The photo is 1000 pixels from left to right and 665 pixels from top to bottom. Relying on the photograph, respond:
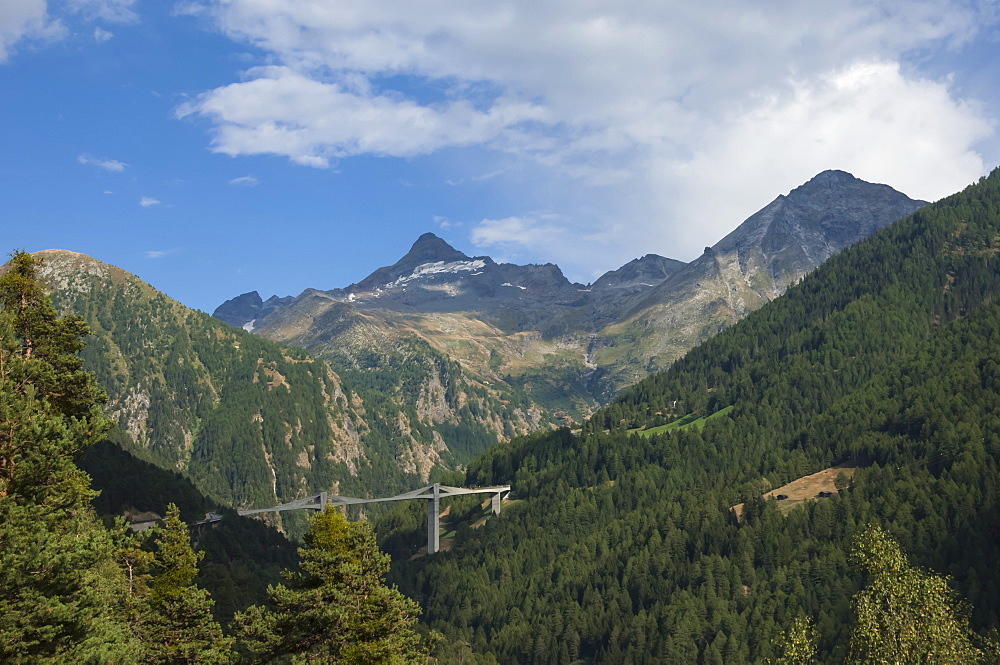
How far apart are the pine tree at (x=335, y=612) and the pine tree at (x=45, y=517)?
673 centimetres

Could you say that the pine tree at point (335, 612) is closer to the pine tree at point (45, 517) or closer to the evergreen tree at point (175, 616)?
the evergreen tree at point (175, 616)

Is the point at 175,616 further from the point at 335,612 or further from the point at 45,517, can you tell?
the point at 45,517

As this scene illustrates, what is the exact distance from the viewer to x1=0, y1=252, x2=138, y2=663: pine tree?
32.7 m

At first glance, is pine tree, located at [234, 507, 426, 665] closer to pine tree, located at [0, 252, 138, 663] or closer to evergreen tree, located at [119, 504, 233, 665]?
evergreen tree, located at [119, 504, 233, 665]

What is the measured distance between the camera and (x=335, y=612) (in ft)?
136

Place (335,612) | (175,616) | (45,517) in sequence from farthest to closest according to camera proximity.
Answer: (175,616)
(335,612)
(45,517)

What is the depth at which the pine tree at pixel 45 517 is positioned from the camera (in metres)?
32.7

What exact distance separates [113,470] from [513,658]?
3849 inches

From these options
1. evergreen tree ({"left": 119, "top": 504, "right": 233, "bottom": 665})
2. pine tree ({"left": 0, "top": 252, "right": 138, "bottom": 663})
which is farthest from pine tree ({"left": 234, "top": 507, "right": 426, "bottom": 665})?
pine tree ({"left": 0, "top": 252, "right": 138, "bottom": 663})

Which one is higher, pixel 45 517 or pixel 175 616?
pixel 45 517

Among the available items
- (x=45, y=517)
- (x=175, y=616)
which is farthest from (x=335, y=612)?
(x=45, y=517)

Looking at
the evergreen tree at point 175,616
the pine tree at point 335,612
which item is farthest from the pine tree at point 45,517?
the pine tree at point 335,612

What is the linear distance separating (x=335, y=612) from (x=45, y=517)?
1371 centimetres

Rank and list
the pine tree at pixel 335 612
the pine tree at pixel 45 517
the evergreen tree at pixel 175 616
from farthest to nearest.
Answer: the evergreen tree at pixel 175 616
the pine tree at pixel 335 612
the pine tree at pixel 45 517
